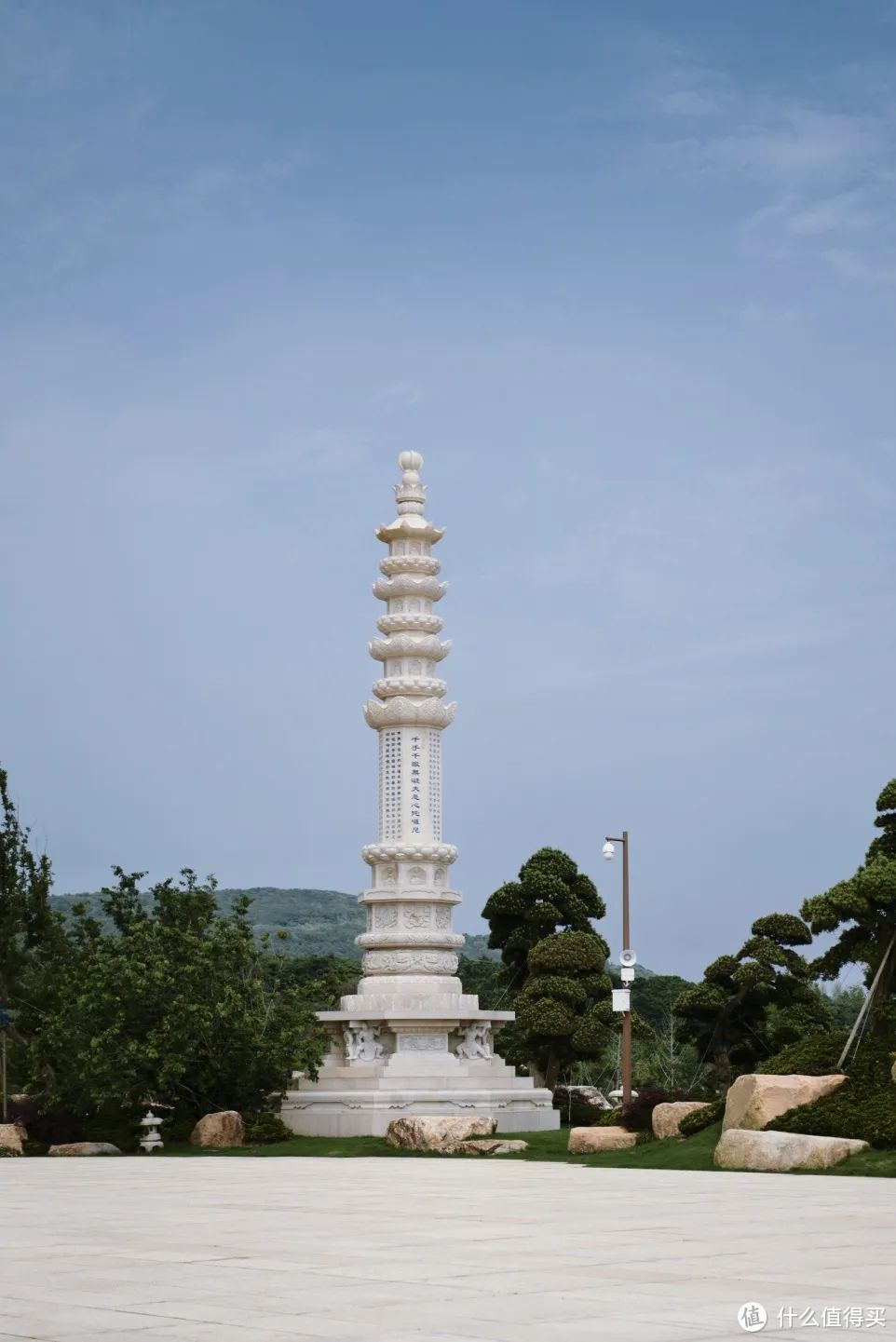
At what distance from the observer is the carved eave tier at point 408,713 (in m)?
44.6

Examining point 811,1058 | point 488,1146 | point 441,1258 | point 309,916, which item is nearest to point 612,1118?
point 488,1146

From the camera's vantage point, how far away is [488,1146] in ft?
101

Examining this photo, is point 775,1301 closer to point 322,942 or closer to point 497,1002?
point 497,1002

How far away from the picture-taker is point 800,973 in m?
46.8

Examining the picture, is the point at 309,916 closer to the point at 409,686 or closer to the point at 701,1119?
the point at 409,686

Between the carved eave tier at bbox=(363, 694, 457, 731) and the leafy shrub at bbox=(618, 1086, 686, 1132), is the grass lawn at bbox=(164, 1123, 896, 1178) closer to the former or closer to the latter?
the leafy shrub at bbox=(618, 1086, 686, 1132)

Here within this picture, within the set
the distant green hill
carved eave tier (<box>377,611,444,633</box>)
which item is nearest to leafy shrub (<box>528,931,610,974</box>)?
carved eave tier (<box>377,611,444,633</box>)

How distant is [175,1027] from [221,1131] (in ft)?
7.48

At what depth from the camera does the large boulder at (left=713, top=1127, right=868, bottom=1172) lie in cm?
2261

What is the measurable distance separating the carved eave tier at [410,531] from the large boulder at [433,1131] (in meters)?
17.8

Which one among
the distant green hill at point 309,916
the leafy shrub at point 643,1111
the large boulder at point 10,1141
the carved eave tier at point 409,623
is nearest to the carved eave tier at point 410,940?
the carved eave tier at point 409,623

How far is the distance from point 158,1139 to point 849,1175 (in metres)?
Answer: 18.1

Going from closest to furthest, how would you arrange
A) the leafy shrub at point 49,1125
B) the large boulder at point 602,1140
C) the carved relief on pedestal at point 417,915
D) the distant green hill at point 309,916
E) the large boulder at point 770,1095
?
1. the large boulder at point 770,1095
2. the large boulder at point 602,1140
3. the leafy shrub at point 49,1125
4. the carved relief on pedestal at point 417,915
5. the distant green hill at point 309,916

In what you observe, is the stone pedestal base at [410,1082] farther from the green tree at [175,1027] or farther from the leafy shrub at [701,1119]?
the leafy shrub at [701,1119]
